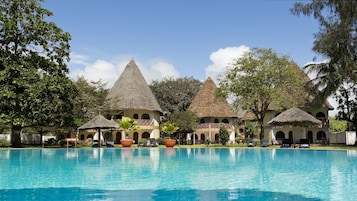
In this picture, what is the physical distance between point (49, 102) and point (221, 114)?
1967 cm

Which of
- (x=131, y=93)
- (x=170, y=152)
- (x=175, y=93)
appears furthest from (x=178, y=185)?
(x=175, y=93)

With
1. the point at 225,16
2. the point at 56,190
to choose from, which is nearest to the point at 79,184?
the point at 56,190

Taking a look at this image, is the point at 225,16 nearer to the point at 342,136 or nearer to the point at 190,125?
the point at 190,125

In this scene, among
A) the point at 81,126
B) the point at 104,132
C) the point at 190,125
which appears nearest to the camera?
the point at 81,126

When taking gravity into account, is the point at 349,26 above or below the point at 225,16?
below

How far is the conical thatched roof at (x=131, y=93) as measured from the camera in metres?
38.3

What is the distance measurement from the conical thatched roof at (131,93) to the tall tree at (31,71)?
9.18 metres

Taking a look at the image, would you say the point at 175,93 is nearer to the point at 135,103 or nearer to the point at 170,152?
the point at 135,103

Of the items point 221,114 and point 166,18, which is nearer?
point 166,18

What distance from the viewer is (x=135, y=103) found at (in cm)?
3859

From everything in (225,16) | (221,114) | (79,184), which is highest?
(225,16)

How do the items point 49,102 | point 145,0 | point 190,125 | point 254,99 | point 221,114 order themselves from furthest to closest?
point 221,114 < point 190,125 < point 254,99 < point 49,102 < point 145,0

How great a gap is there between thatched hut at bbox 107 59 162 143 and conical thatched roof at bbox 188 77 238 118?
453 centimetres

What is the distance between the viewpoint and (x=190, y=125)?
3575 cm
